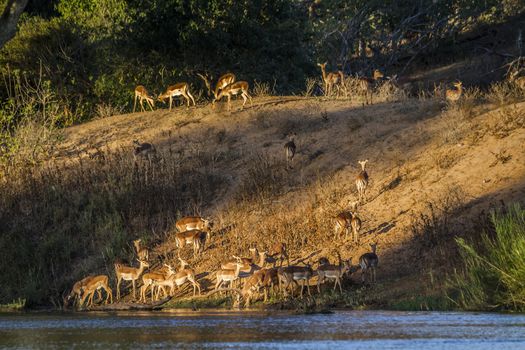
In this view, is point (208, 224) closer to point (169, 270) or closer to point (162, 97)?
point (169, 270)

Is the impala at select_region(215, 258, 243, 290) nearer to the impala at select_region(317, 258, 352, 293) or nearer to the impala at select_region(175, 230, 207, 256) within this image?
the impala at select_region(317, 258, 352, 293)

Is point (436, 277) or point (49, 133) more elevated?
point (49, 133)

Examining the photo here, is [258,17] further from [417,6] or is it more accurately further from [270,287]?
[270,287]

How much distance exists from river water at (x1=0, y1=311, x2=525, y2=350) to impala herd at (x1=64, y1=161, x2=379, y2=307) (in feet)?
4.68

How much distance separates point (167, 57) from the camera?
41.0m

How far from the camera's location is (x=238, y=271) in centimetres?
2486

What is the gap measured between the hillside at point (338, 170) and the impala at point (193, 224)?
48 centimetres

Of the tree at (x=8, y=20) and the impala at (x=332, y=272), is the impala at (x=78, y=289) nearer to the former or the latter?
the impala at (x=332, y=272)

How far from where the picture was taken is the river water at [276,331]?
55.9ft

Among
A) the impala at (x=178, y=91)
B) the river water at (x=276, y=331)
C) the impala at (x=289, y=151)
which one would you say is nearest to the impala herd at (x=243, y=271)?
the river water at (x=276, y=331)

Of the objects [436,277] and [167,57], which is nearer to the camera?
[436,277]

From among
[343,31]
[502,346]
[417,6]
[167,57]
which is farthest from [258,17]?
[502,346]

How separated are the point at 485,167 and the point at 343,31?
26231 millimetres

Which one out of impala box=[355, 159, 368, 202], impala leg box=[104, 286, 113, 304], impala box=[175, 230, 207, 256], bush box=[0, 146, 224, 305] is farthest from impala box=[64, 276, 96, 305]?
impala box=[355, 159, 368, 202]
